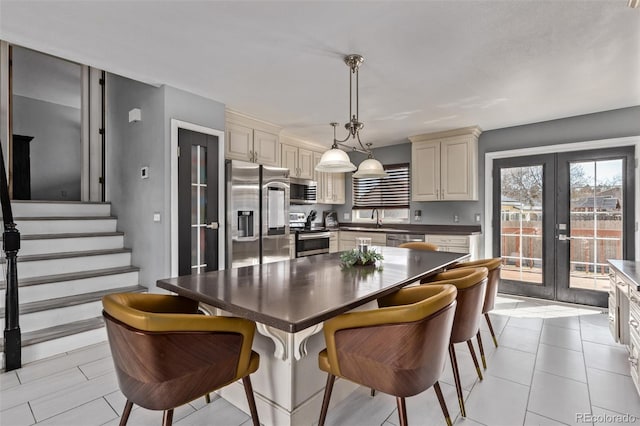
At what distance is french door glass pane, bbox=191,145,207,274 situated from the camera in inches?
139

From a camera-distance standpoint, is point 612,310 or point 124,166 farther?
point 124,166

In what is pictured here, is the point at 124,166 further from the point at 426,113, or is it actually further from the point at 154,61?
the point at 426,113

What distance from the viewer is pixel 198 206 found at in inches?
141

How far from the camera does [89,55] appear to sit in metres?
2.67

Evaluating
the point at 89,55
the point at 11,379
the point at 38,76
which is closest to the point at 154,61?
the point at 89,55

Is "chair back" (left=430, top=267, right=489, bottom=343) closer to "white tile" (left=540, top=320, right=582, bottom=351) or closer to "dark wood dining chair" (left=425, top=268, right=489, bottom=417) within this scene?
"dark wood dining chair" (left=425, top=268, right=489, bottom=417)

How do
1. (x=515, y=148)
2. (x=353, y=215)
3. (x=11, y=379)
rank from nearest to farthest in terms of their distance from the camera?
(x=11, y=379) < (x=515, y=148) < (x=353, y=215)

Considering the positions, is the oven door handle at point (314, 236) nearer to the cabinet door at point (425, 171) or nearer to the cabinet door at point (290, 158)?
the cabinet door at point (290, 158)

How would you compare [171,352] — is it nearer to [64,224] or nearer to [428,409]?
[428,409]

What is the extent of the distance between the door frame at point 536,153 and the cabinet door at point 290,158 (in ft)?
9.78

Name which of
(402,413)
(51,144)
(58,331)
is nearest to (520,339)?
(402,413)

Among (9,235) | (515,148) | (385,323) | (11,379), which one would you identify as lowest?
(11,379)

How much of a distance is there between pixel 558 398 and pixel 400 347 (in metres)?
1.55

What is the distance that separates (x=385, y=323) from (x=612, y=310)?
116 inches
